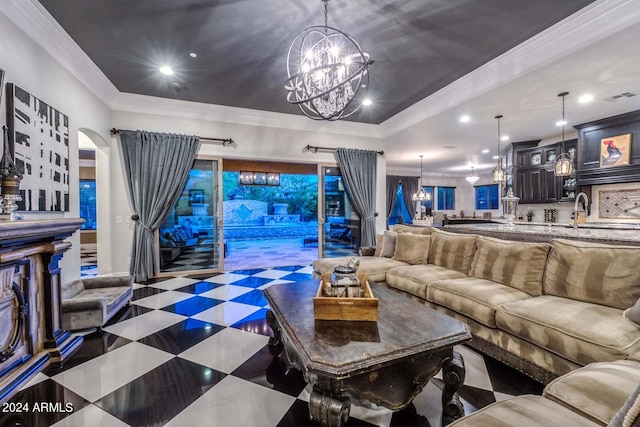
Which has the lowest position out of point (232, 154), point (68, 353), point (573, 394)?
point (68, 353)

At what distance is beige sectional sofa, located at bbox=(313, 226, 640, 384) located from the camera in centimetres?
160

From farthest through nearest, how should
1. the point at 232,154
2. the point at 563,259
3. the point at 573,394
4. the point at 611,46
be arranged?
1. the point at 232,154
2. the point at 611,46
3. the point at 563,259
4. the point at 573,394

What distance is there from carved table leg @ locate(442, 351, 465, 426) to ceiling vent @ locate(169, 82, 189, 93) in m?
4.40

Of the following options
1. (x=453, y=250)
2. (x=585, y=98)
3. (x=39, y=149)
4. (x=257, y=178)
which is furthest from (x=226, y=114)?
(x=585, y=98)

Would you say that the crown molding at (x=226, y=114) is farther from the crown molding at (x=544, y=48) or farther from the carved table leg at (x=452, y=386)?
the carved table leg at (x=452, y=386)

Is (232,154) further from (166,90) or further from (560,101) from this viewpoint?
Answer: (560,101)

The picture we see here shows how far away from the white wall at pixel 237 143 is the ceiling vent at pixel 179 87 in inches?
26.8

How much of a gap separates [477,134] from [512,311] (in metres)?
4.84

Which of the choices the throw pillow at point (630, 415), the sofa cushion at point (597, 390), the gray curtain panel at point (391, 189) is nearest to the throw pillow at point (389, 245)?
the sofa cushion at point (597, 390)

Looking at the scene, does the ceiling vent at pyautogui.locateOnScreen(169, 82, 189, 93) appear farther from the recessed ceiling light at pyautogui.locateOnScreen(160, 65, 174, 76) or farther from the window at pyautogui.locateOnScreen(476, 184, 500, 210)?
the window at pyautogui.locateOnScreen(476, 184, 500, 210)

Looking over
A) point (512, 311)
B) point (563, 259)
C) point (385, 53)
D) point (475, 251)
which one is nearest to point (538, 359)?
point (512, 311)

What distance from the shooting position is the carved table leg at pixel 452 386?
144 centimetres

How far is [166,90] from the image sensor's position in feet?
13.6

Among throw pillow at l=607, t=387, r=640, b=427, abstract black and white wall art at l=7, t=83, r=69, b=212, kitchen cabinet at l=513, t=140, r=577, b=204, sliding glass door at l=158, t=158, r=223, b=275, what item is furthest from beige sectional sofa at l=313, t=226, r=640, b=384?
kitchen cabinet at l=513, t=140, r=577, b=204
